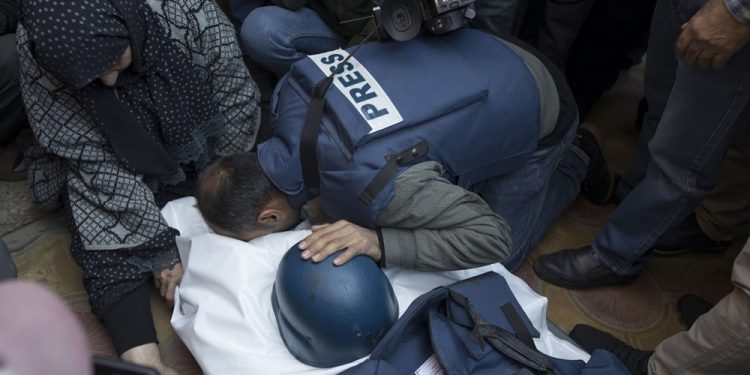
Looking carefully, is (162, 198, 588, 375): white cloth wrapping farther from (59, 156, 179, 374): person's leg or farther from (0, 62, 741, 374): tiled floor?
(0, 62, 741, 374): tiled floor

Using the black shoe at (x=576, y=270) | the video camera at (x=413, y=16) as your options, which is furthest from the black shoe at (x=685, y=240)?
the video camera at (x=413, y=16)

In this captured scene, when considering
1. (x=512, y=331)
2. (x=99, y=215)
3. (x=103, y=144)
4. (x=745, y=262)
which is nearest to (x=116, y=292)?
(x=99, y=215)

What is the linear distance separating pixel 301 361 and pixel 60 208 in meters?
0.94

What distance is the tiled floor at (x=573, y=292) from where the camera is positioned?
153cm

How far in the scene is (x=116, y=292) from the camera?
1413mm

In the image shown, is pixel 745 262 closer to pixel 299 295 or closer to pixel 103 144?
pixel 299 295

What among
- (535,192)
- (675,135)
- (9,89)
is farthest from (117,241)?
(675,135)

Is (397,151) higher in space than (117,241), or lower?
higher

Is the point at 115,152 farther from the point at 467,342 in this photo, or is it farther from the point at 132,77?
the point at 467,342

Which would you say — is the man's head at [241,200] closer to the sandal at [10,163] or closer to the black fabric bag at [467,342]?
the black fabric bag at [467,342]

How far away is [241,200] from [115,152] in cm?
35

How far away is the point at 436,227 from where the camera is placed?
3.92 feet

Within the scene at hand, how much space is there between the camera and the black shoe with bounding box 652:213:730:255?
1619 mm

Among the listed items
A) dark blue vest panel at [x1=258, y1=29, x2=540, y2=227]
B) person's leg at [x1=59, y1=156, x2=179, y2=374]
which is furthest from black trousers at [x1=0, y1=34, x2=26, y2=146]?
dark blue vest panel at [x1=258, y1=29, x2=540, y2=227]
